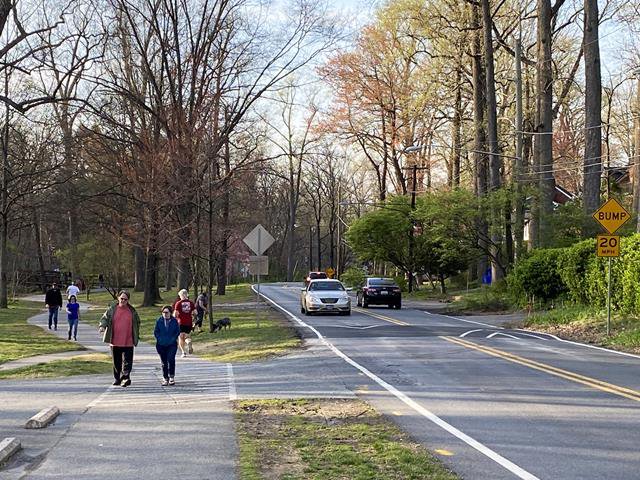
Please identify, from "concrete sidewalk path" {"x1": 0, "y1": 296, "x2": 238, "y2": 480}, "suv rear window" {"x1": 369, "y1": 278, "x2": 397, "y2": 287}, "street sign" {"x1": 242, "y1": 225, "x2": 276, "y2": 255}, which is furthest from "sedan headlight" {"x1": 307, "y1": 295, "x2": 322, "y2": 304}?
"concrete sidewalk path" {"x1": 0, "y1": 296, "x2": 238, "y2": 480}

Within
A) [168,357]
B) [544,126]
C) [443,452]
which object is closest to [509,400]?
[443,452]

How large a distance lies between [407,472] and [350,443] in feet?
4.88

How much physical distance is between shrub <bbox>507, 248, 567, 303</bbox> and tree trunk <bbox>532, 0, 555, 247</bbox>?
2235 mm

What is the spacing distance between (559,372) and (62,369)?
952 centimetres

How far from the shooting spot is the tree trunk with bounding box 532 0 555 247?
3406cm

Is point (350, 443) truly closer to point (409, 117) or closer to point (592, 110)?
point (592, 110)

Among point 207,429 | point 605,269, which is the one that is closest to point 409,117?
point 605,269

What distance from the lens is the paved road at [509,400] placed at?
7645mm

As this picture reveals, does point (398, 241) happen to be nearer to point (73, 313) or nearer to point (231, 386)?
point (73, 313)

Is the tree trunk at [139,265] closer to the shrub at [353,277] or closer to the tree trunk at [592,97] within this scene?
the shrub at [353,277]

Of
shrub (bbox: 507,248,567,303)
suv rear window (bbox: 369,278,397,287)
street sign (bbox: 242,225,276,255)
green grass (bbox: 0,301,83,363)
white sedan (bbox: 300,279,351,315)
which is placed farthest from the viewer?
suv rear window (bbox: 369,278,397,287)

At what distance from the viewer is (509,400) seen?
11227 mm

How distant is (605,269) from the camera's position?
24.5 metres

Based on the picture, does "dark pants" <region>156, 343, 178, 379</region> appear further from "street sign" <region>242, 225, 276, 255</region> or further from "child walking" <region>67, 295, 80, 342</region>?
"child walking" <region>67, 295, 80, 342</region>
